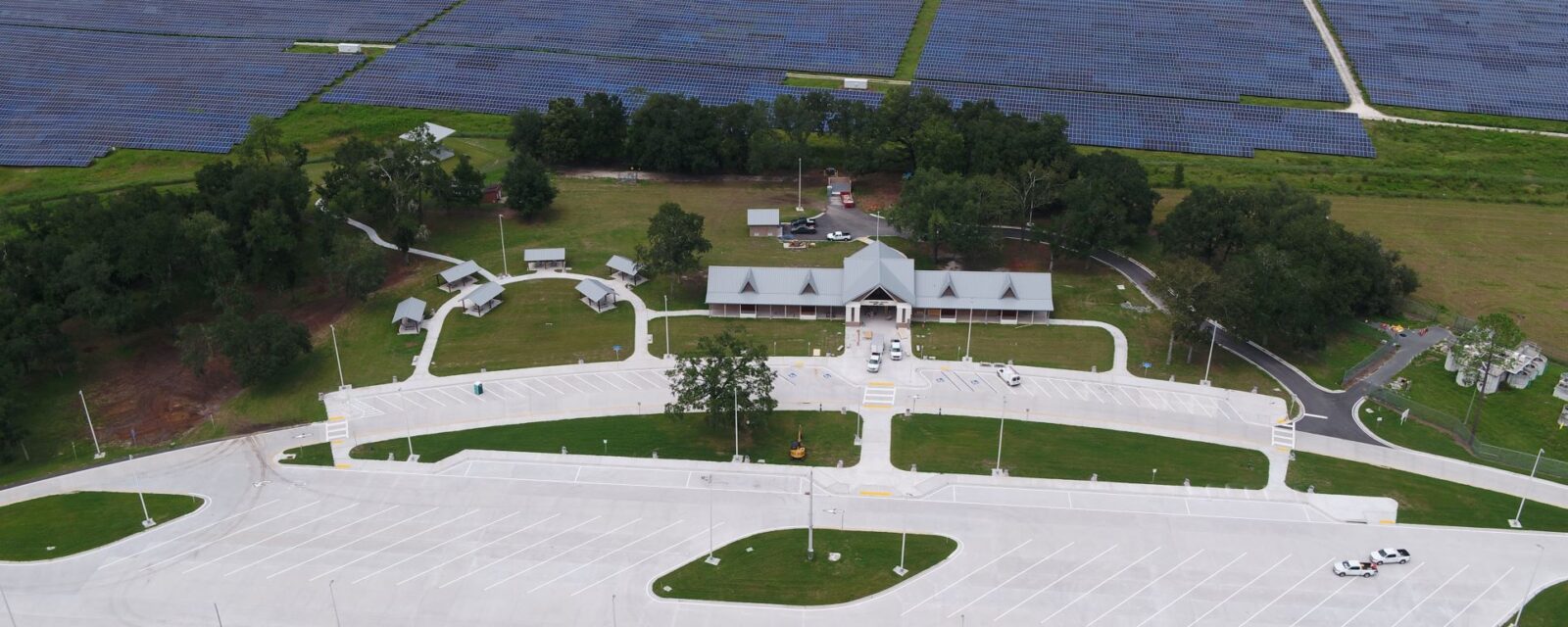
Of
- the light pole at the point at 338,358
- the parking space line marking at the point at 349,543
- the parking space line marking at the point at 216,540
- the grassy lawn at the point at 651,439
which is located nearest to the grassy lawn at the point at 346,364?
the light pole at the point at 338,358

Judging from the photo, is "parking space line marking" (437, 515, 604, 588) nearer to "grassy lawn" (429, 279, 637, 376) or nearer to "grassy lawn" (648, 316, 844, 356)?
"grassy lawn" (429, 279, 637, 376)

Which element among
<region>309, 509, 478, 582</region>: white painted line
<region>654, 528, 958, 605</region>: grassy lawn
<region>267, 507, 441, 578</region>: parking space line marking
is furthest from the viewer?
<region>267, 507, 441, 578</region>: parking space line marking

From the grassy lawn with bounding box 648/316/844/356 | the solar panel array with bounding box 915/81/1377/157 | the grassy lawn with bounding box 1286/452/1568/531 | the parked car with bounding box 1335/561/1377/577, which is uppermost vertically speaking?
the solar panel array with bounding box 915/81/1377/157

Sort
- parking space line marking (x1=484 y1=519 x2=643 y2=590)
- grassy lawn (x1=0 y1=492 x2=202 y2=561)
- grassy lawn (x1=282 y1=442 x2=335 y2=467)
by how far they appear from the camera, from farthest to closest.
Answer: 1. grassy lawn (x1=282 y1=442 x2=335 y2=467)
2. grassy lawn (x1=0 y1=492 x2=202 y2=561)
3. parking space line marking (x1=484 y1=519 x2=643 y2=590)

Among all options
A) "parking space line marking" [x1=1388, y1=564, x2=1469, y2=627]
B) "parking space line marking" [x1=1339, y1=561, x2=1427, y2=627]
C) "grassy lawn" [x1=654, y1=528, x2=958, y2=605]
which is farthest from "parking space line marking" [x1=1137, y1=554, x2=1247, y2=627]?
"grassy lawn" [x1=654, y1=528, x2=958, y2=605]

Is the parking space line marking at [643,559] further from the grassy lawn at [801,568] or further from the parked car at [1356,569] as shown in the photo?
the parked car at [1356,569]

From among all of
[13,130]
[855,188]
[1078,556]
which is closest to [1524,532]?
[1078,556]

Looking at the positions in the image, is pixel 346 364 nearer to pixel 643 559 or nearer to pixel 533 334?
pixel 533 334

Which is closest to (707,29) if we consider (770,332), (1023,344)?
(770,332)
